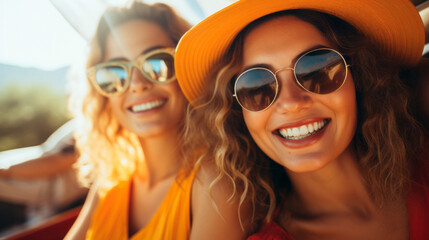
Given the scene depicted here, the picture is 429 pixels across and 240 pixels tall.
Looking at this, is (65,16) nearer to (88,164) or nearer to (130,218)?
(88,164)

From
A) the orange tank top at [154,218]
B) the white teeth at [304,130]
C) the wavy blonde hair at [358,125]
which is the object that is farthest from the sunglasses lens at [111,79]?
the white teeth at [304,130]

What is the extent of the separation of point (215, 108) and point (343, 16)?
803mm

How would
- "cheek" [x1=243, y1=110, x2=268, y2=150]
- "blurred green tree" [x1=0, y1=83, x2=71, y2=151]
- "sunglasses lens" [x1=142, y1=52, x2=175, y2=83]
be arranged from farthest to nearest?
"blurred green tree" [x1=0, y1=83, x2=71, y2=151] < "sunglasses lens" [x1=142, y1=52, x2=175, y2=83] < "cheek" [x1=243, y1=110, x2=268, y2=150]

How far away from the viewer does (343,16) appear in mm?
1329

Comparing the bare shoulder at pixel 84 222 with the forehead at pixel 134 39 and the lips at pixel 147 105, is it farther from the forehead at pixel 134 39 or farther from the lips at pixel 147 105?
the forehead at pixel 134 39

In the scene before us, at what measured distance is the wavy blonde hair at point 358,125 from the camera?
1343mm

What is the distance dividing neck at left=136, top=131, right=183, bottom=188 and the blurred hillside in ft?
14.1

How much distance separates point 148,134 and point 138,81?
361mm

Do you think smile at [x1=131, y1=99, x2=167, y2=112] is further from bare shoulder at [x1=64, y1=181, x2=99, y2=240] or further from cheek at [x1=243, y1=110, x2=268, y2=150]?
bare shoulder at [x1=64, y1=181, x2=99, y2=240]

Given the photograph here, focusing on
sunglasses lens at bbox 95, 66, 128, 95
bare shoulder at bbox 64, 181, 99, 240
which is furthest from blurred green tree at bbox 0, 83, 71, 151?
sunglasses lens at bbox 95, 66, 128, 95

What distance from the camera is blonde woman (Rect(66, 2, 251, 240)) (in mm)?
1584

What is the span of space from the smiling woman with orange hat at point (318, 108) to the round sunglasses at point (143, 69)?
24cm

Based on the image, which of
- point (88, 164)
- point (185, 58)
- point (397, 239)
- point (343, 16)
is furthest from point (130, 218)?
point (343, 16)

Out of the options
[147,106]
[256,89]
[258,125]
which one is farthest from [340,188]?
[147,106]
